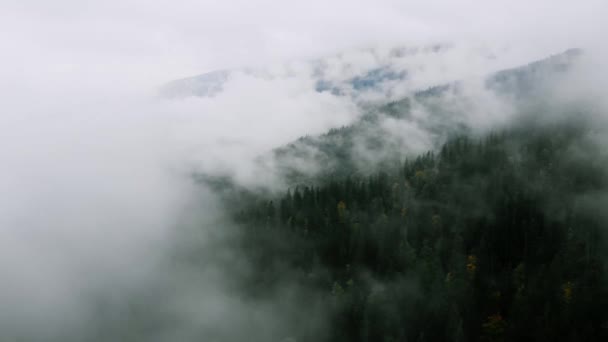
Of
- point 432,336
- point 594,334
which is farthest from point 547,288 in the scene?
point 432,336

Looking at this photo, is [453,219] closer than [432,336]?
No

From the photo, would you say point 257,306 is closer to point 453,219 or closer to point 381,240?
point 381,240

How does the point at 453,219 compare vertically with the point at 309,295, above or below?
above

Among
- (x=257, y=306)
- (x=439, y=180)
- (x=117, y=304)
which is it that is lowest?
(x=117, y=304)

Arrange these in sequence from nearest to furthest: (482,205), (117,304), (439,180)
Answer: (482,205), (439,180), (117,304)

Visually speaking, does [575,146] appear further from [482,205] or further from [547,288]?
[547,288]

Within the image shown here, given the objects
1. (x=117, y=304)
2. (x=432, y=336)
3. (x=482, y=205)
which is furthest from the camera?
(x=117, y=304)
